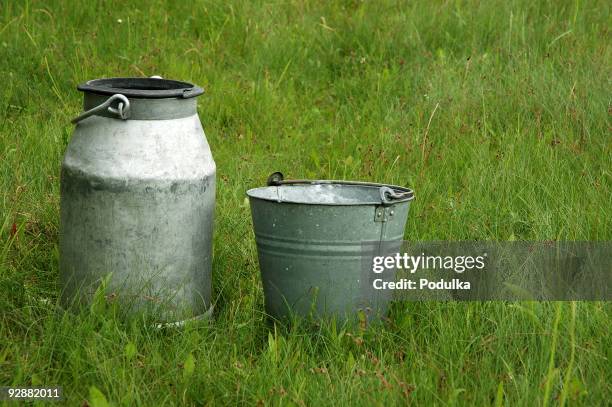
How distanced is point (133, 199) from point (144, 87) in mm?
571

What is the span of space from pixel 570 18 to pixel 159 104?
11.9 feet

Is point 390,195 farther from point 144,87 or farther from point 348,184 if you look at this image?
point 144,87

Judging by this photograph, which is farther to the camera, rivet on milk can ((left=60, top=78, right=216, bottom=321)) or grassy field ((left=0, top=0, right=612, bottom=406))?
rivet on milk can ((left=60, top=78, right=216, bottom=321))

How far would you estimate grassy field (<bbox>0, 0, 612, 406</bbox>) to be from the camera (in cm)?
245

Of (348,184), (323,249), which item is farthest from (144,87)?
(323,249)

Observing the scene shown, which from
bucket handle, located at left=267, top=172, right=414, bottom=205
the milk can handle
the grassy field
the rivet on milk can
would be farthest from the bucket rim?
the milk can handle

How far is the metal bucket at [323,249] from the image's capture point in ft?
8.91

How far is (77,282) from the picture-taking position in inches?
112

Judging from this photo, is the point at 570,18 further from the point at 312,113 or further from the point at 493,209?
the point at 493,209

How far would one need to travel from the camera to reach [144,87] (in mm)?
3133

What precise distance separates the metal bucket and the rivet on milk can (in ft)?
0.83

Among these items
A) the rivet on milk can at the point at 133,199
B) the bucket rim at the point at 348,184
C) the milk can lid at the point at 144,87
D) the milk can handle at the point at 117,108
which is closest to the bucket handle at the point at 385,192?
the bucket rim at the point at 348,184

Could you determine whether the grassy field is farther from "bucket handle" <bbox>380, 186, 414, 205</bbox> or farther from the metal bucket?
"bucket handle" <bbox>380, 186, 414, 205</bbox>

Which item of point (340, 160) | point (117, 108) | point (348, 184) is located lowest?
point (340, 160)
